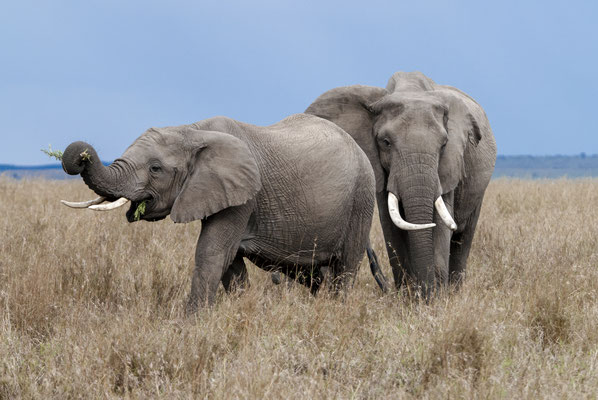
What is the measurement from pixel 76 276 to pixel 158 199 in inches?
57.3

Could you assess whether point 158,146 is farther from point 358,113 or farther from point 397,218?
point 358,113

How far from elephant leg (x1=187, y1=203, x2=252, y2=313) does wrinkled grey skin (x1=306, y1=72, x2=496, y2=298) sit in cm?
153

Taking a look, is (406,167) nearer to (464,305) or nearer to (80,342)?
(464,305)

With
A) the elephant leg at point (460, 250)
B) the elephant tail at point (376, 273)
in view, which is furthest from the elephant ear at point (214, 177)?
the elephant leg at point (460, 250)

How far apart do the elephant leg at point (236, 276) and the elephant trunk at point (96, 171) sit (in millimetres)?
1316

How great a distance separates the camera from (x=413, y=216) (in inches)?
273

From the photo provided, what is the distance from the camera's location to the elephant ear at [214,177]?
226 inches

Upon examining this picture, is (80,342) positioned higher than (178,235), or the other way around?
(80,342)

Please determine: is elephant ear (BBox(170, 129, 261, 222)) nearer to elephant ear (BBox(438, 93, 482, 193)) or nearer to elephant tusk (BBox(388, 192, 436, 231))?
elephant tusk (BBox(388, 192, 436, 231))

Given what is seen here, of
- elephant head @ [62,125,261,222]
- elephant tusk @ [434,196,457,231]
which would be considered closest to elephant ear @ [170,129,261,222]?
elephant head @ [62,125,261,222]

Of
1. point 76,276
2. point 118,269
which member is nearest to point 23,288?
point 76,276

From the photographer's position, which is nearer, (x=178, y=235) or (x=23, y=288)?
(x=23, y=288)

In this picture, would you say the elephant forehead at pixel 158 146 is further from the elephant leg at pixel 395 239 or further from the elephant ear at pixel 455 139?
the elephant ear at pixel 455 139

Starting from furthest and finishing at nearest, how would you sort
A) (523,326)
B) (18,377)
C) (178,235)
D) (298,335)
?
(178,235) → (523,326) → (298,335) → (18,377)
